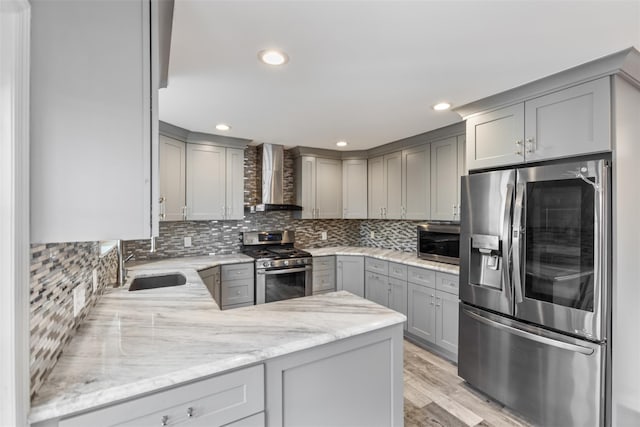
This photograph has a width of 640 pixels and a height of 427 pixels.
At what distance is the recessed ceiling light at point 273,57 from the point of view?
1.64 meters

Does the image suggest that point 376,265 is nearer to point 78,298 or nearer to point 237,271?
point 237,271

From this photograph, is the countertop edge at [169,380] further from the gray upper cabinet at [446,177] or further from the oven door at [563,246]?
the gray upper cabinet at [446,177]

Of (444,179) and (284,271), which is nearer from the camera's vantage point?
(444,179)

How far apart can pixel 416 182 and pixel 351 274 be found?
4.83 feet

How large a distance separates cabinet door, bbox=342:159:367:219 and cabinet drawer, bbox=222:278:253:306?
1718 millimetres

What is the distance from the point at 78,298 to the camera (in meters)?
1.34

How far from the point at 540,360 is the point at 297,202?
3114 millimetres

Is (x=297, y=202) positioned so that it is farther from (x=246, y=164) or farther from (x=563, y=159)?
(x=563, y=159)

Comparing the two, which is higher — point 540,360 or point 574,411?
point 540,360

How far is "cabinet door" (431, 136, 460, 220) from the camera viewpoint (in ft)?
10.2

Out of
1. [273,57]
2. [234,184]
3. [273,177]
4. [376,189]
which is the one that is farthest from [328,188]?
[273,57]

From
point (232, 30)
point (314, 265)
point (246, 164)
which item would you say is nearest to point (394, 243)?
point (314, 265)

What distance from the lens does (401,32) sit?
4.78 feet

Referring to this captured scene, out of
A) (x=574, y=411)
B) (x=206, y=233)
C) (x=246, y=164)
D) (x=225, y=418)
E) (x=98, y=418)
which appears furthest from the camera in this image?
(x=246, y=164)
